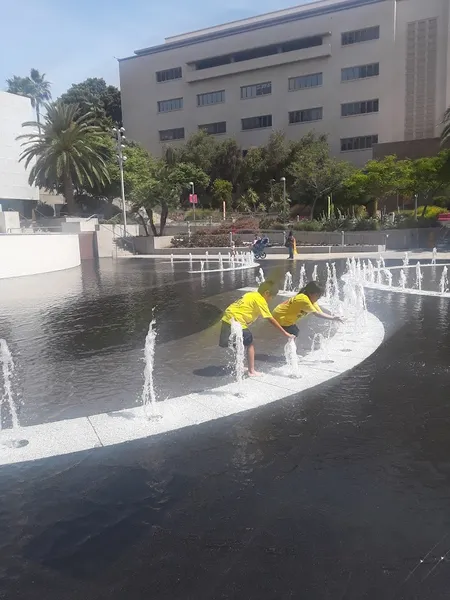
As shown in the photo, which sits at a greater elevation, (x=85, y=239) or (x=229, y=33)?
(x=229, y=33)

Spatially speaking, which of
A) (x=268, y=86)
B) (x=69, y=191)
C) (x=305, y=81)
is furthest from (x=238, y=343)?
(x=268, y=86)

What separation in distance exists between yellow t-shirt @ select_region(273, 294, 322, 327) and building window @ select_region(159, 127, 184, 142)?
6108cm

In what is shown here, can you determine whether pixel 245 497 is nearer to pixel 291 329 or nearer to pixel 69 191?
pixel 291 329

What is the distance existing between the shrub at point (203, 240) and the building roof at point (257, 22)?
29498 millimetres

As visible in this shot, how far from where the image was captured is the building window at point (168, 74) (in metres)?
63.7

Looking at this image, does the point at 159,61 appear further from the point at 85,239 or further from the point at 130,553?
the point at 130,553

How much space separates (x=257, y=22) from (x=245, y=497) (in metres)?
64.0

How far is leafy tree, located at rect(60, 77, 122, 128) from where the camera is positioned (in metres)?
69.2

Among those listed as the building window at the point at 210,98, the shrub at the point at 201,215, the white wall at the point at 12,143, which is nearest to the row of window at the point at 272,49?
the building window at the point at 210,98

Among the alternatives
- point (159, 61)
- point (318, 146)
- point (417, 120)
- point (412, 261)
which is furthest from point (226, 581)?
point (159, 61)

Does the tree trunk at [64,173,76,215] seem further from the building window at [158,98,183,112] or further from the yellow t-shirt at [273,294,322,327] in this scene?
the yellow t-shirt at [273,294,322,327]

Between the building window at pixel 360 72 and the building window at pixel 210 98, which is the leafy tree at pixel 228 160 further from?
the building window at pixel 360 72

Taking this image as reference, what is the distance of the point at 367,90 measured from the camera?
5356 centimetres

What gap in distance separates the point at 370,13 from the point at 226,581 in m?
59.1
